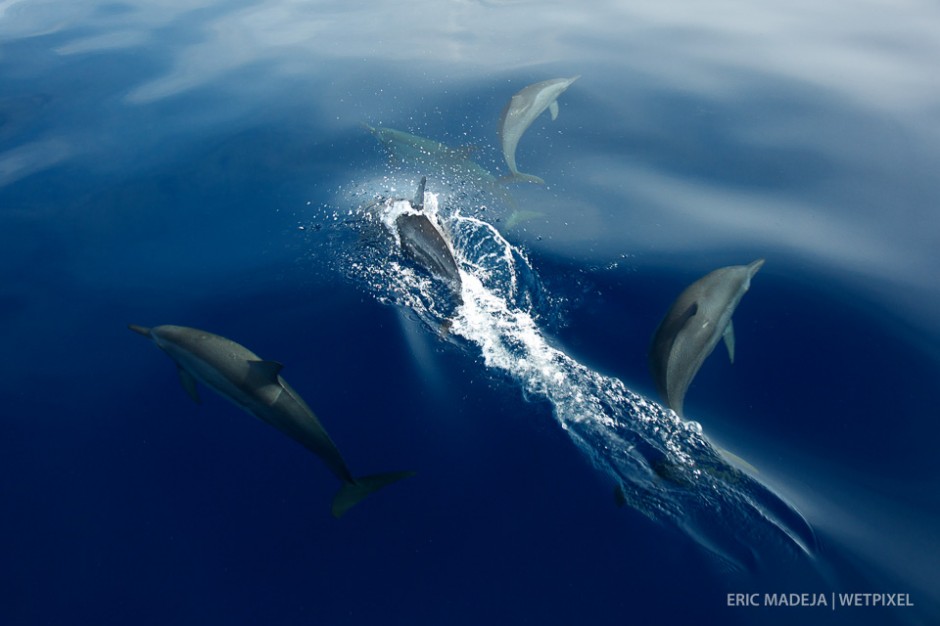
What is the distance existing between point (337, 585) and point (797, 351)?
4.42 m

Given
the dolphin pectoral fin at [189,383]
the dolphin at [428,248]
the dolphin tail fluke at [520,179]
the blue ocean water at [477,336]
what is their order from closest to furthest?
the blue ocean water at [477,336] → the dolphin pectoral fin at [189,383] → the dolphin at [428,248] → the dolphin tail fluke at [520,179]

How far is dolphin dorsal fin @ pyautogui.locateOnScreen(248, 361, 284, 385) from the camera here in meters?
4.32

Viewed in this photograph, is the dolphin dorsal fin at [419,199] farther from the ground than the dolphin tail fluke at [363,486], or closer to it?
farther from the ground

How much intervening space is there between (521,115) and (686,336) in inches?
179

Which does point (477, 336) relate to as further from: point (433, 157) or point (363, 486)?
point (433, 157)

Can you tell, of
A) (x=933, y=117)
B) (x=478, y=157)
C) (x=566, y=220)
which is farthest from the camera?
(x=933, y=117)

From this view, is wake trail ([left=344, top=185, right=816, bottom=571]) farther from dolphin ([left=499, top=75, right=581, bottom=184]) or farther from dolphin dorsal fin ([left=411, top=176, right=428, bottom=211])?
dolphin ([left=499, top=75, right=581, bottom=184])

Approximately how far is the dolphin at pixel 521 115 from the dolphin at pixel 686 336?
3241 millimetres

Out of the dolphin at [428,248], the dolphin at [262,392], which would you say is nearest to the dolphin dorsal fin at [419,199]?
the dolphin at [428,248]

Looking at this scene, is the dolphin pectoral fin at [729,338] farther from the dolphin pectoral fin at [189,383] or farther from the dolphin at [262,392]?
the dolphin pectoral fin at [189,383]

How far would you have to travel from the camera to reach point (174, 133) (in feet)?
27.9

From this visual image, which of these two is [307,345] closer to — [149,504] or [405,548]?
[149,504]

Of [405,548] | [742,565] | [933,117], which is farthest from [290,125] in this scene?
[933,117]

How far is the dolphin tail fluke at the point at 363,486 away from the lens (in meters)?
4.14
